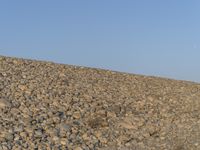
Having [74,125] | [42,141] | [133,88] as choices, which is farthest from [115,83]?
[42,141]

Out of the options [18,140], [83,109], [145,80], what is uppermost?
[145,80]

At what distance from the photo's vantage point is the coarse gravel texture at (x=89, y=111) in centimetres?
1709

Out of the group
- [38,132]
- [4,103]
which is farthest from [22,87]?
[38,132]

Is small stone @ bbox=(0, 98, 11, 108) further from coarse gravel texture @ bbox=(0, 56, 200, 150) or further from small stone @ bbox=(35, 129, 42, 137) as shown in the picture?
small stone @ bbox=(35, 129, 42, 137)

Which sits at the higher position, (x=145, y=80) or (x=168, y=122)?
(x=145, y=80)

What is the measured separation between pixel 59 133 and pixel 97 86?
579 centimetres

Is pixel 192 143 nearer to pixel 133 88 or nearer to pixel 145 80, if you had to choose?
pixel 133 88

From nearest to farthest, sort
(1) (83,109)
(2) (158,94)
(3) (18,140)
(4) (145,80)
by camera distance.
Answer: (3) (18,140), (1) (83,109), (2) (158,94), (4) (145,80)

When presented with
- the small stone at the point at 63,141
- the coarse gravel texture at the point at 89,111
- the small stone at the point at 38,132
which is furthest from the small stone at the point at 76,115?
the small stone at the point at 63,141

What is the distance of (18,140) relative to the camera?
53.5ft

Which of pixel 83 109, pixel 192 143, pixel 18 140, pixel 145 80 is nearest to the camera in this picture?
pixel 18 140

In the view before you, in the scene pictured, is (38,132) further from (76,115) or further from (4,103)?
(4,103)

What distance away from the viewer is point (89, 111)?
1945 centimetres

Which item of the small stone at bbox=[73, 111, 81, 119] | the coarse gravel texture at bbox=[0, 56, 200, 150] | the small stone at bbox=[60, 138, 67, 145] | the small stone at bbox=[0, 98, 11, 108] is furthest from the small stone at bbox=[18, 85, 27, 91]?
the small stone at bbox=[60, 138, 67, 145]
